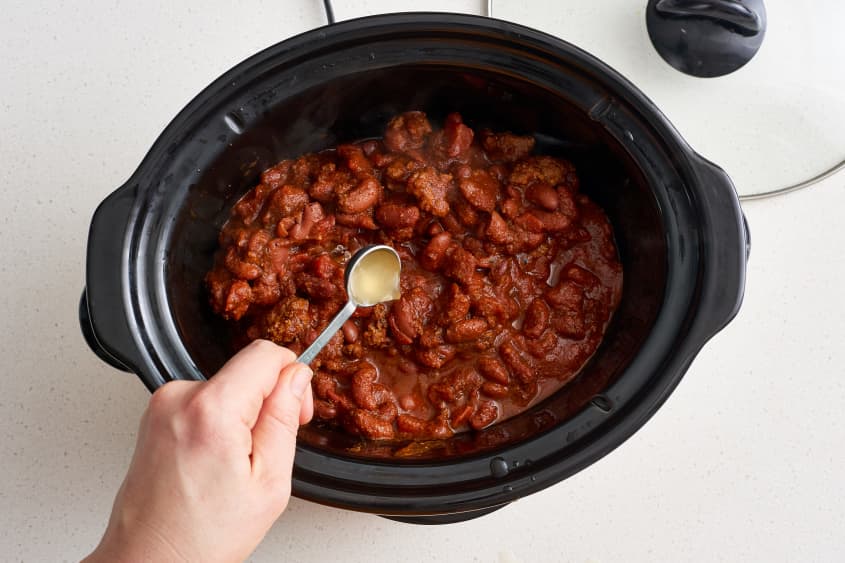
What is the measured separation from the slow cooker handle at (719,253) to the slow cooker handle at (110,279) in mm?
1136

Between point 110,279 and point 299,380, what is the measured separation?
1.60 ft

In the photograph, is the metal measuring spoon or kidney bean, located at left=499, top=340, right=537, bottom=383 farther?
kidney bean, located at left=499, top=340, right=537, bottom=383

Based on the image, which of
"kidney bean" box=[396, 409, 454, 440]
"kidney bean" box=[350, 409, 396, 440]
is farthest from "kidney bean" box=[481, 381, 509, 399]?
"kidney bean" box=[350, 409, 396, 440]

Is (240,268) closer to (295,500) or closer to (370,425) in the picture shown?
(370,425)

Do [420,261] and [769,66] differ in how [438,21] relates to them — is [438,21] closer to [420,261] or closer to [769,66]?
[420,261]

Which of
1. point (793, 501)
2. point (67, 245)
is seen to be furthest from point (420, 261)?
point (793, 501)

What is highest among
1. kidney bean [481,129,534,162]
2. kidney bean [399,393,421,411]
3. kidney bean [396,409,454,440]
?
kidney bean [481,129,534,162]

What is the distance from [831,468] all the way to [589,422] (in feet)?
3.30

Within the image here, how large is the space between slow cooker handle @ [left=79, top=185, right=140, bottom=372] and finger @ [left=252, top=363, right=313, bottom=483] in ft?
1.26

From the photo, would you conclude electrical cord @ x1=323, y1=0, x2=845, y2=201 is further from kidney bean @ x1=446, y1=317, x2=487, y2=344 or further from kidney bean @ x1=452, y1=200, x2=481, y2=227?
kidney bean @ x1=446, y1=317, x2=487, y2=344

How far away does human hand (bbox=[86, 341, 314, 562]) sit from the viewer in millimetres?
1092

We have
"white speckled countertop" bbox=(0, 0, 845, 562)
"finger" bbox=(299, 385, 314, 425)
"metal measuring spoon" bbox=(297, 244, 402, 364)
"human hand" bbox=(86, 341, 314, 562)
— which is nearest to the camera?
"human hand" bbox=(86, 341, 314, 562)

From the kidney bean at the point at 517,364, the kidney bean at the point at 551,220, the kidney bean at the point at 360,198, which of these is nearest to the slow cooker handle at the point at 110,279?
the kidney bean at the point at 360,198

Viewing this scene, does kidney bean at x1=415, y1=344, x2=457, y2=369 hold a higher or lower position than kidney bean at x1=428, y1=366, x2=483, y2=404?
higher
